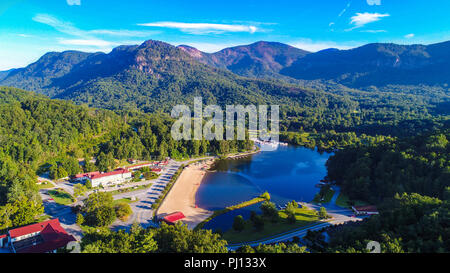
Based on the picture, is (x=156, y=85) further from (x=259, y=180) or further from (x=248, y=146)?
(x=259, y=180)

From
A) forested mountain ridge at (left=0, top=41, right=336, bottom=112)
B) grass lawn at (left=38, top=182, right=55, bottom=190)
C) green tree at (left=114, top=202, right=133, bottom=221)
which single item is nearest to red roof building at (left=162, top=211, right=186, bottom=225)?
green tree at (left=114, top=202, right=133, bottom=221)

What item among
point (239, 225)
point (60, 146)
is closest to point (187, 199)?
point (239, 225)

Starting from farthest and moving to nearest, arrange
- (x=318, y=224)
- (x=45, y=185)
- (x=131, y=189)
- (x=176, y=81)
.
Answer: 1. (x=176, y=81)
2. (x=131, y=189)
3. (x=45, y=185)
4. (x=318, y=224)

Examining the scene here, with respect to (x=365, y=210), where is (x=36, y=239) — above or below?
above

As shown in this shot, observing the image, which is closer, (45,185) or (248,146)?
(45,185)

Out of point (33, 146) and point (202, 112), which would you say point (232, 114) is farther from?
point (33, 146)

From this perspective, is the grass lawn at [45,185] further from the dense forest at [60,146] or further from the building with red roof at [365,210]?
the building with red roof at [365,210]

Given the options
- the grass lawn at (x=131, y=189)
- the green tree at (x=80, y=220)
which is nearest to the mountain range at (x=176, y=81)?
the grass lawn at (x=131, y=189)

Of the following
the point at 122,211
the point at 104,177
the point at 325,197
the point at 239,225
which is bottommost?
the point at 325,197

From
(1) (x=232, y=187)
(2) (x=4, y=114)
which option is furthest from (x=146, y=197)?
(2) (x=4, y=114)
